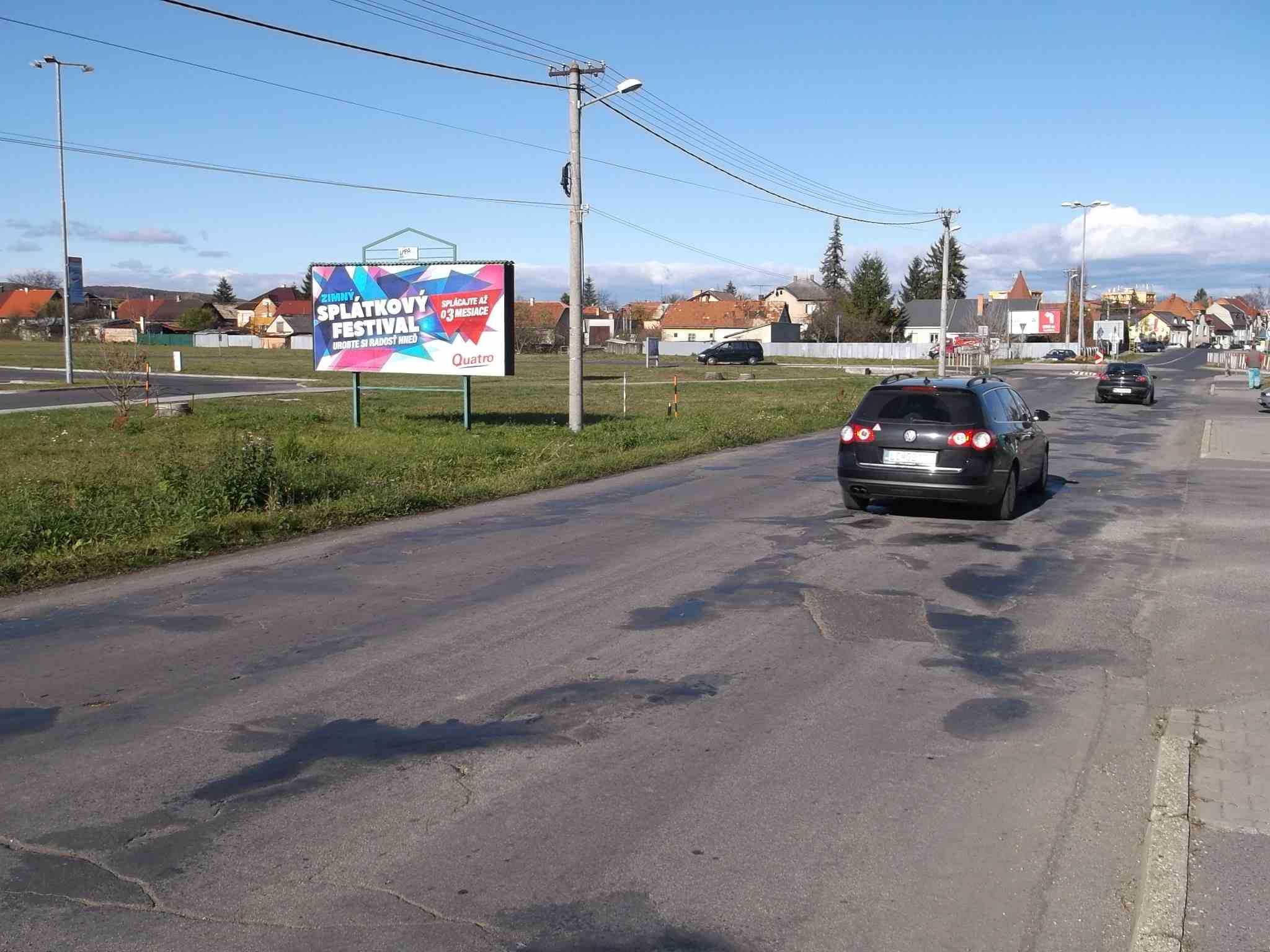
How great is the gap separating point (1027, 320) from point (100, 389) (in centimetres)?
12519

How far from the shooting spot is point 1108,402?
4041cm

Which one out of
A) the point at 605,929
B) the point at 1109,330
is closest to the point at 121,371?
the point at 605,929

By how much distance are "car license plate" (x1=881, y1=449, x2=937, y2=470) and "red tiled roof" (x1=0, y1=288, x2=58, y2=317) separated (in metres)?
131

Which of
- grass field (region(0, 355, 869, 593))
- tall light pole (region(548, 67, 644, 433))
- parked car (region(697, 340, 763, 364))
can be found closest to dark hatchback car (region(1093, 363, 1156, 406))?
grass field (region(0, 355, 869, 593))

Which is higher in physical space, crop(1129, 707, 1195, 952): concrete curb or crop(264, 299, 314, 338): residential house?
crop(264, 299, 314, 338): residential house

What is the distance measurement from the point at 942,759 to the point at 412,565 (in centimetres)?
609

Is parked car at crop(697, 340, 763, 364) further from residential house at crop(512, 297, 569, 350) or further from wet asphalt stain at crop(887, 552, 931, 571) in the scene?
wet asphalt stain at crop(887, 552, 931, 571)

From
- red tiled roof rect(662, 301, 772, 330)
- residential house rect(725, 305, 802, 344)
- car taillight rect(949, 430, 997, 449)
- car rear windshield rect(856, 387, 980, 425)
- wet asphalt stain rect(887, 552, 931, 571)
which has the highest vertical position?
red tiled roof rect(662, 301, 772, 330)

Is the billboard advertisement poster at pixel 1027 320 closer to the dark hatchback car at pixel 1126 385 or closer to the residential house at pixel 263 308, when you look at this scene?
the residential house at pixel 263 308

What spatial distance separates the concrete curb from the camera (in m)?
3.98

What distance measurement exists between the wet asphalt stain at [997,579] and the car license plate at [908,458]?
81.5 inches

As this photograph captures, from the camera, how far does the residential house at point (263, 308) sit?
14288 cm

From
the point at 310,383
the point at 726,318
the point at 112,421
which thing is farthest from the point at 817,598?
the point at 726,318

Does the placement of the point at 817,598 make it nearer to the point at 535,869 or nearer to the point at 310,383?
the point at 535,869
